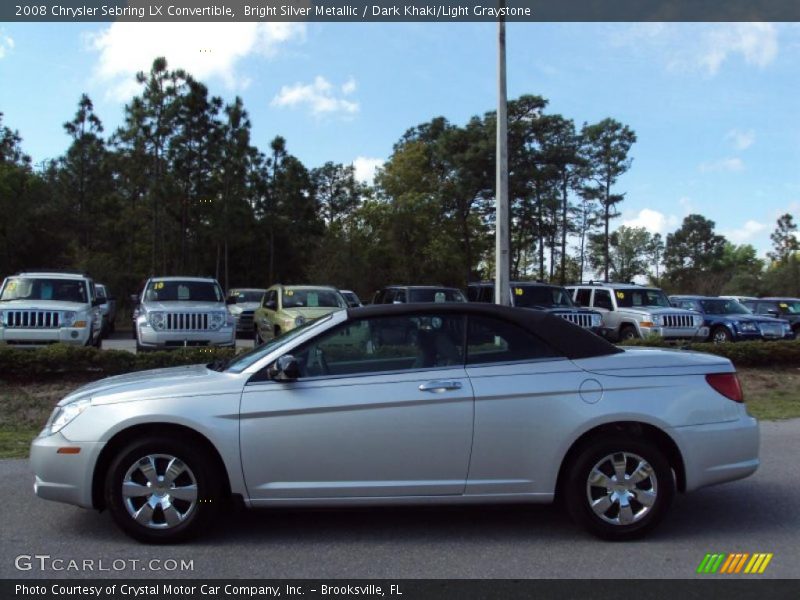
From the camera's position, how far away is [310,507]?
4.74m

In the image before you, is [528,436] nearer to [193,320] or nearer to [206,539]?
[206,539]

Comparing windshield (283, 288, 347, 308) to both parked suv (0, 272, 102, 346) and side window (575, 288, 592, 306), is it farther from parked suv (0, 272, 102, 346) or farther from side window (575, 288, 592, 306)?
side window (575, 288, 592, 306)

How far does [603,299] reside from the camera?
19141 millimetres

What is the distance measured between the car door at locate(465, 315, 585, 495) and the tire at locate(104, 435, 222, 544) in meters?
1.77

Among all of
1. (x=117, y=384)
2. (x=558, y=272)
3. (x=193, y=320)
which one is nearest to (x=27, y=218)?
(x=193, y=320)

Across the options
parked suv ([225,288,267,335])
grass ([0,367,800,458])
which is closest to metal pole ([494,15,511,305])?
grass ([0,367,800,458])

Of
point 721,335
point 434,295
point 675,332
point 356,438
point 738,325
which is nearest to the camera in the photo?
point 356,438

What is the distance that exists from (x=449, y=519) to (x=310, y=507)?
114 cm

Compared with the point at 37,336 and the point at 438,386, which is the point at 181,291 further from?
the point at 438,386

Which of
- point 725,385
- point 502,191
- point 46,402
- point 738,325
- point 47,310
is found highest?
point 502,191

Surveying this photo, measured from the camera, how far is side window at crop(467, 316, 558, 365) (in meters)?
5.00

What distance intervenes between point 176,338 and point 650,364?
1102 cm

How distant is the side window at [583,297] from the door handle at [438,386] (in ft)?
50.5

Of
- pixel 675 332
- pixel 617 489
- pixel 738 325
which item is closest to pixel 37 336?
pixel 617 489
